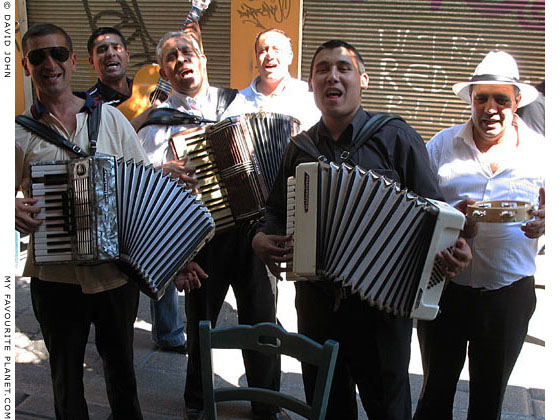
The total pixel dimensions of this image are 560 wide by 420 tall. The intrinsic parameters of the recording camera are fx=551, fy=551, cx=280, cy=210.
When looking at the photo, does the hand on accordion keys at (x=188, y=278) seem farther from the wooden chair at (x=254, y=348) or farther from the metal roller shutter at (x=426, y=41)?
the metal roller shutter at (x=426, y=41)

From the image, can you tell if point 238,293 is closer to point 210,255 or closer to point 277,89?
point 210,255

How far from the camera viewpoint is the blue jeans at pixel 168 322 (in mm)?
3877

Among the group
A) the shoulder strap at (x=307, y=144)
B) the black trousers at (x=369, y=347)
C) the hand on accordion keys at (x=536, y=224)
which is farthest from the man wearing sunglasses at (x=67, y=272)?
the hand on accordion keys at (x=536, y=224)

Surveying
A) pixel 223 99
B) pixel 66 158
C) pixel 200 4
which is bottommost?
pixel 66 158

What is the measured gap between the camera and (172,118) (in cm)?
287

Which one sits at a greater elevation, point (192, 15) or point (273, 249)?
point (192, 15)

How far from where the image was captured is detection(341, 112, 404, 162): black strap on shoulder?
6.99 feet

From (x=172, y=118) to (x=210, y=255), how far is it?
74 centimetres

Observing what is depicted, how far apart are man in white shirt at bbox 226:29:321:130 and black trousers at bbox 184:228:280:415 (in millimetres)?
823

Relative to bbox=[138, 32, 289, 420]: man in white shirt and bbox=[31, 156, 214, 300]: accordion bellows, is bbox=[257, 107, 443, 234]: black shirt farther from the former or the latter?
bbox=[138, 32, 289, 420]: man in white shirt

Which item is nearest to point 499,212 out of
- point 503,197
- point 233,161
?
point 503,197

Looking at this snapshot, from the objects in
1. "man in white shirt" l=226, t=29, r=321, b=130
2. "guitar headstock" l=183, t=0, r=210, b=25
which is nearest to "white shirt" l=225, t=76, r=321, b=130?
"man in white shirt" l=226, t=29, r=321, b=130

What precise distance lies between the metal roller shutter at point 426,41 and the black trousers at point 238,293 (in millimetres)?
4652

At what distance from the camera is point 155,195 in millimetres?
2301
